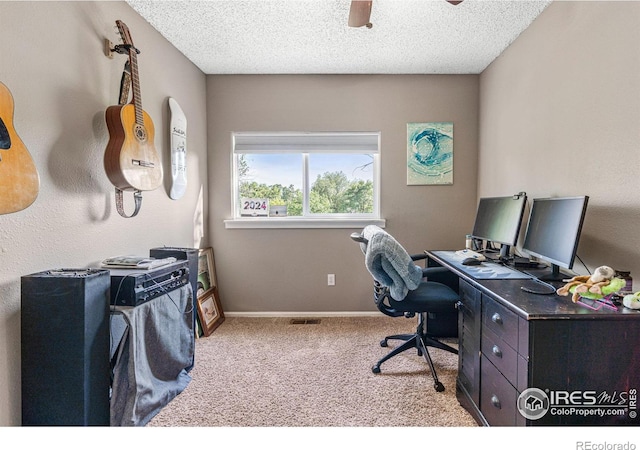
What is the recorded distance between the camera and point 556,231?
5.57 ft

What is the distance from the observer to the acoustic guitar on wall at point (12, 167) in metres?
1.22

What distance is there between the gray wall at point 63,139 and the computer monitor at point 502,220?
251cm

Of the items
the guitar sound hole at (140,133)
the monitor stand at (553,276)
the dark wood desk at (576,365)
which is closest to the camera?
the dark wood desk at (576,365)

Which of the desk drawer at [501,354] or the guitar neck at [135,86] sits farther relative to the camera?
the guitar neck at [135,86]

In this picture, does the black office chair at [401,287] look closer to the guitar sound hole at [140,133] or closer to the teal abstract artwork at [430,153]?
the teal abstract artwork at [430,153]

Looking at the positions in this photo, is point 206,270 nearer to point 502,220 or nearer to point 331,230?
point 331,230

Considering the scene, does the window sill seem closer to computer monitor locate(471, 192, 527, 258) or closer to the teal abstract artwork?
the teal abstract artwork

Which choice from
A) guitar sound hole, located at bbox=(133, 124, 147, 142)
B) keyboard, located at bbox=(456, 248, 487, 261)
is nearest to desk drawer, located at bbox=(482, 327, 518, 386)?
keyboard, located at bbox=(456, 248, 487, 261)

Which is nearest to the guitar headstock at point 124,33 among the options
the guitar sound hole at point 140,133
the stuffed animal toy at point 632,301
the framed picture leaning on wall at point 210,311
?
the guitar sound hole at point 140,133

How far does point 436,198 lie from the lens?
3.20 m

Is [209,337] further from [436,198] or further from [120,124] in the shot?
[436,198]

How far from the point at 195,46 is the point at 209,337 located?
2446mm

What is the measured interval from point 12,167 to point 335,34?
6.98ft

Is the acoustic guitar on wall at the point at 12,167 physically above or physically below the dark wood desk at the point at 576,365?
above
